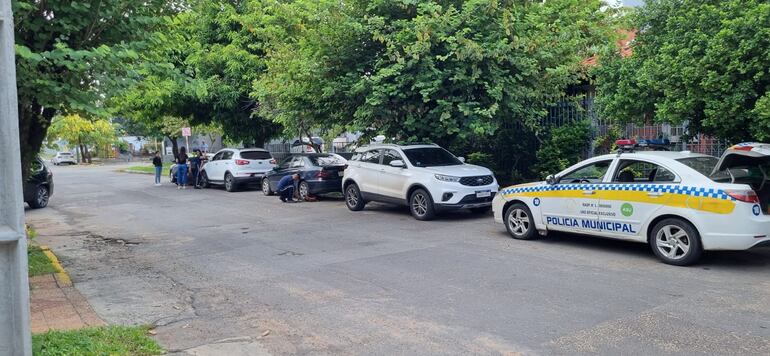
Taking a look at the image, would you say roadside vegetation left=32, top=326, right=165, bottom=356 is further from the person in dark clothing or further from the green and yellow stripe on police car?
the person in dark clothing

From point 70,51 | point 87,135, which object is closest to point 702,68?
point 70,51

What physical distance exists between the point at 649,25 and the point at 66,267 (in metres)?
10.6

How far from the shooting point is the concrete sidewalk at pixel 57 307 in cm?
588

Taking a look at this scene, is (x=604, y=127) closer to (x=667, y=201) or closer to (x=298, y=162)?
(x=667, y=201)

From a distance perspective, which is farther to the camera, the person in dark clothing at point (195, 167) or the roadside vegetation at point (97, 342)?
the person in dark clothing at point (195, 167)

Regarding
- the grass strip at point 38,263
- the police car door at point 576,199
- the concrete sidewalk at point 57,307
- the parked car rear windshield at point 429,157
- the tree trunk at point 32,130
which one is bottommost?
the concrete sidewalk at point 57,307

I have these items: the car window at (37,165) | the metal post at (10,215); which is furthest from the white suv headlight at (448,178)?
the metal post at (10,215)

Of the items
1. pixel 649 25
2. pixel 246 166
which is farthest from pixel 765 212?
pixel 246 166

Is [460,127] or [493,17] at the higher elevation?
[493,17]

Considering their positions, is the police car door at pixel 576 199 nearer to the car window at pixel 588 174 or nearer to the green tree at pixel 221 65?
the car window at pixel 588 174

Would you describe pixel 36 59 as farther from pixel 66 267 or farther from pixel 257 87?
pixel 257 87

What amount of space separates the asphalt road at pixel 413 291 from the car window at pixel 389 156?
186 centimetres

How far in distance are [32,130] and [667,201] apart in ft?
28.3

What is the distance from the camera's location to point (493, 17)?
13.5m
